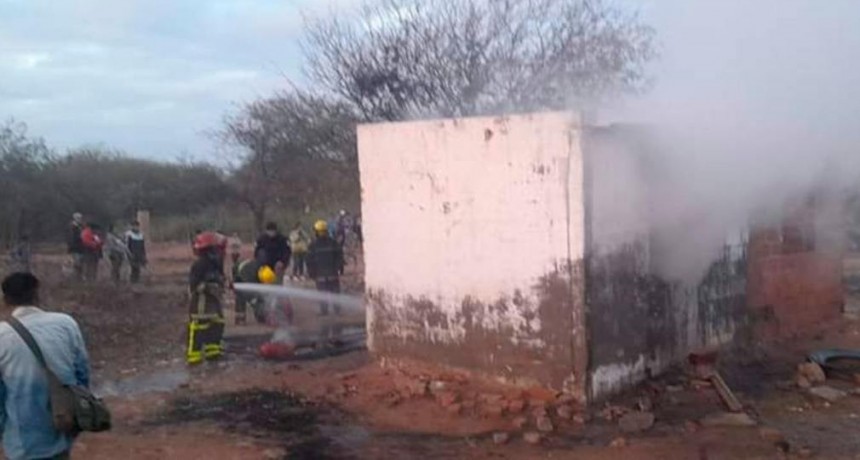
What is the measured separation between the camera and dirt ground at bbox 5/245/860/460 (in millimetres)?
8023

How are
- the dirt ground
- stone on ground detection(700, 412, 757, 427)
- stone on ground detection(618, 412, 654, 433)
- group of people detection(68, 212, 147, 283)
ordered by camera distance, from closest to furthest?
the dirt ground, stone on ground detection(618, 412, 654, 433), stone on ground detection(700, 412, 757, 427), group of people detection(68, 212, 147, 283)

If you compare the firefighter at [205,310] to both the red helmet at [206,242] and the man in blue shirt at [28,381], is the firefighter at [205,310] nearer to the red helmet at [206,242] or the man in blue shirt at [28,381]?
the red helmet at [206,242]

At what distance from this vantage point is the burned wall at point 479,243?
29.2 ft

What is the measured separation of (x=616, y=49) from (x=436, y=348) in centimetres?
953

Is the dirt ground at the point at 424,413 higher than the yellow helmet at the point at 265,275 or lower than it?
lower

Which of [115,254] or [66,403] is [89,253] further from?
[66,403]

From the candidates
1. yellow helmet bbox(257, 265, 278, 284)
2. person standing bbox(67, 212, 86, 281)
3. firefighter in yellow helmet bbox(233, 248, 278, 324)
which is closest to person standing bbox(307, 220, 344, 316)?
firefighter in yellow helmet bbox(233, 248, 278, 324)

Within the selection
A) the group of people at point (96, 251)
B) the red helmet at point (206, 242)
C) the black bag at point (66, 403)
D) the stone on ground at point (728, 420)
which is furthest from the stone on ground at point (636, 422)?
the group of people at point (96, 251)

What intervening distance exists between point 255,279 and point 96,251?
7464 millimetres

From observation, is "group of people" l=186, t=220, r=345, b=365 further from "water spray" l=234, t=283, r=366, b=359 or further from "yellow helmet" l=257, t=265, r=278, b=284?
"water spray" l=234, t=283, r=366, b=359

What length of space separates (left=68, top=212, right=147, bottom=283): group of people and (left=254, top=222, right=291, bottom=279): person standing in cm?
632

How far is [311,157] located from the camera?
98.7 feet

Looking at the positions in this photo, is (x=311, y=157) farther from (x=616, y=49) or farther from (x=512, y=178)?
(x=512, y=178)

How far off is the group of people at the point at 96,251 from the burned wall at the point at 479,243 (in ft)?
38.8
